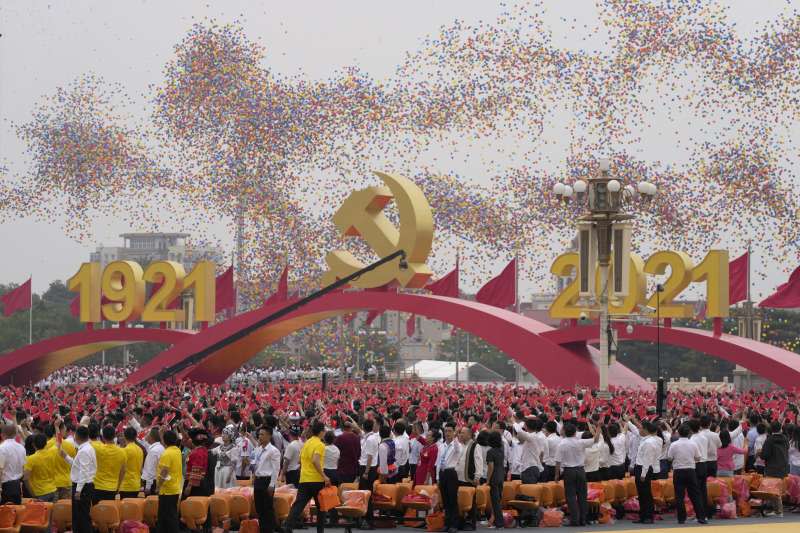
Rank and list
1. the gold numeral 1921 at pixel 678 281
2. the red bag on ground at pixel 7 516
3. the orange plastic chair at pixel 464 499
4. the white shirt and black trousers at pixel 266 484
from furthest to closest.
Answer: the gold numeral 1921 at pixel 678 281 < the orange plastic chair at pixel 464 499 < the white shirt and black trousers at pixel 266 484 < the red bag on ground at pixel 7 516

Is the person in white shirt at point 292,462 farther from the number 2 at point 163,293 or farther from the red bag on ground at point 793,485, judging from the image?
the number 2 at point 163,293

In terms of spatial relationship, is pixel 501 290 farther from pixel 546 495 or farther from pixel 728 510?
pixel 546 495

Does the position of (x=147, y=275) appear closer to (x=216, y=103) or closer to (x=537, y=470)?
(x=216, y=103)

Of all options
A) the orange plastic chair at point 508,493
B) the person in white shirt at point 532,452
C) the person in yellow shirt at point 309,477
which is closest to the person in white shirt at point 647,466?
the person in white shirt at point 532,452

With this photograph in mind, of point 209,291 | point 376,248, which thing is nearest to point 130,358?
point 209,291

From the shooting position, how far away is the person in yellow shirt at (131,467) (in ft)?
45.6

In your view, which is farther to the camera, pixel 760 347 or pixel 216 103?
pixel 216 103

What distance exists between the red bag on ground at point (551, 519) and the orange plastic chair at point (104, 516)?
593 centimetres

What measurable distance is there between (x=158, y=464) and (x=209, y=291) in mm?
33189

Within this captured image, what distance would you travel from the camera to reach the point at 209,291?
46.8 m

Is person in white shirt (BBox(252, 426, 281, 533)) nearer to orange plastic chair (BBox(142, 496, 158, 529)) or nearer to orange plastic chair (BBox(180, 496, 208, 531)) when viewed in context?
orange plastic chair (BBox(180, 496, 208, 531))

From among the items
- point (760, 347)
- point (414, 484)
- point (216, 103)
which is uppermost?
point (216, 103)

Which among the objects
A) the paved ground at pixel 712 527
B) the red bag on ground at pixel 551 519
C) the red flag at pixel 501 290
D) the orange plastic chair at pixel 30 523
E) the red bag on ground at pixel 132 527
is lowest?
the paved ground at pixel 712 527

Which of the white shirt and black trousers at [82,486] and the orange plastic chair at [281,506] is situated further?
the orange plastic chair at [281,506]
